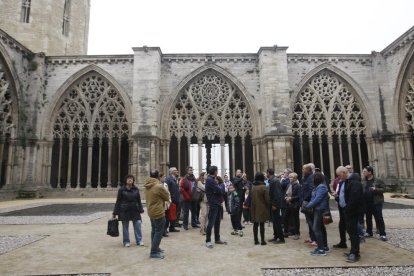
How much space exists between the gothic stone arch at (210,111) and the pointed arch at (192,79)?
0.08 meters

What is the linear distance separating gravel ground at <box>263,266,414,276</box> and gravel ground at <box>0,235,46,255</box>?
179 inches

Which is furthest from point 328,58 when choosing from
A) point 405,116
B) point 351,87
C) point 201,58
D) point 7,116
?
point 7,116

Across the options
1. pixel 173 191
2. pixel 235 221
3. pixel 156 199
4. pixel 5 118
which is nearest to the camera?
pixel 156 199

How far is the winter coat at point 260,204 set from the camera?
5789 mm

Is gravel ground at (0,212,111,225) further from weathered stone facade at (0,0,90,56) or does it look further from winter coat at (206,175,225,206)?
weathered stone facade at (0,0,90,56)

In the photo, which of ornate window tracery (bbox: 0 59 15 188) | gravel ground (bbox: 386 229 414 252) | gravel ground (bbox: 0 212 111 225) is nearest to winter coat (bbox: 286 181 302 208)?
gravel ground (bbox: 386 229 414 252)

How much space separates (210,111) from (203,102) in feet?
2.32

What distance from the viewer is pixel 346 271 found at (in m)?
4.14

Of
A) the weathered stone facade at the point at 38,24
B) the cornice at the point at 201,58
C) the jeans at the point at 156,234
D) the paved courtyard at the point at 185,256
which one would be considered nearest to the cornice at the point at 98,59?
the cornice at the point at 201,58

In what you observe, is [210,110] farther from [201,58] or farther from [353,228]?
[353,228]

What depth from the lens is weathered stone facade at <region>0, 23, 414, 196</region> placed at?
55.3ft

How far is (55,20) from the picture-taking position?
21.7 m

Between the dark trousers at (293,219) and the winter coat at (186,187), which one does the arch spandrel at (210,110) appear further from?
the dark trousers at (293,219)

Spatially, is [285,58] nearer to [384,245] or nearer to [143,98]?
[143,98]
